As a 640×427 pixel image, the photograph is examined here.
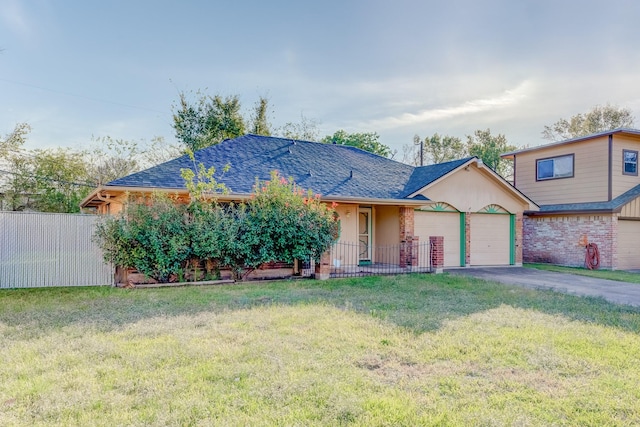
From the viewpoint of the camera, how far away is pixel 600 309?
765 centimetres

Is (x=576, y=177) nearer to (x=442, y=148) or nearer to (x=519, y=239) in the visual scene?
(x=519, y=239)

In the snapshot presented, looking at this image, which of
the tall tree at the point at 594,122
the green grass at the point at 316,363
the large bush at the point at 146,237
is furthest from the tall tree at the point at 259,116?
the tall tree at the point at 594,122

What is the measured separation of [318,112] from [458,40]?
62.5 feet

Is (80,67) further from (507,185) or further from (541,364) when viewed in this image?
(541,364)

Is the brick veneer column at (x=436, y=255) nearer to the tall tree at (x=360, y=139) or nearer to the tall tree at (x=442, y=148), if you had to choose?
the tall tree at (x=360, y=139)

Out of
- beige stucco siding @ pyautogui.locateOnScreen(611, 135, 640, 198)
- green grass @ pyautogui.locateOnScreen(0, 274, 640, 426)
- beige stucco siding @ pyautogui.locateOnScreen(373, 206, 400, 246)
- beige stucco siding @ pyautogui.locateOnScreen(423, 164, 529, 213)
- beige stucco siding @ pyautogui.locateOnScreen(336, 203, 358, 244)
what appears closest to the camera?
green grass @ pyautogui.locateOnScreen(0, 274, 640, 426)

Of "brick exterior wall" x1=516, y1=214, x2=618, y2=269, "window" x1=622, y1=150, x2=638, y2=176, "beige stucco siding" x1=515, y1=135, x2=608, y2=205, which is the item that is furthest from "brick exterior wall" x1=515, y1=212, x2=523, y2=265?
"window" x1=622, y1=150, x2=638, y2=176

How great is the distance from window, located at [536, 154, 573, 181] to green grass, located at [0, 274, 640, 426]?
1138cm

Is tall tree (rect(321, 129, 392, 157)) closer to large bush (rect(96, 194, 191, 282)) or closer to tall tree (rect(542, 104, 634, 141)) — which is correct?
tall tree (rect(542, 104, 634, 141))

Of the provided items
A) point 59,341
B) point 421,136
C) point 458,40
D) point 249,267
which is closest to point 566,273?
point 458,40

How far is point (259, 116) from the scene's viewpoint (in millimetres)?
27047

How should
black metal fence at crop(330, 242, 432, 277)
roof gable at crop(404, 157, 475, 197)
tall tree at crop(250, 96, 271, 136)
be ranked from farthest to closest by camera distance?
tall tree at crop(250, 96, 271, 136)
roof gable at crop(404, 157, 475, 197)
black metal fence at crop(330, 242, 432, 277)

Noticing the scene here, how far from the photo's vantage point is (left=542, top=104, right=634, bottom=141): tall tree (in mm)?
32062

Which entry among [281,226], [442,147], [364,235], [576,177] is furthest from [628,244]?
[442,147]
